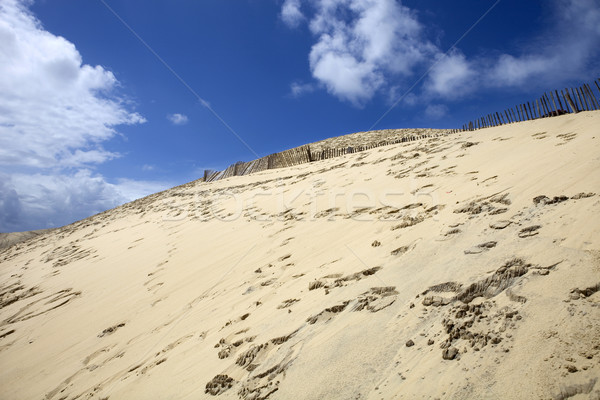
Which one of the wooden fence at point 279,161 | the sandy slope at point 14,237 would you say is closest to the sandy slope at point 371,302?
the wooden fence at point 279,161

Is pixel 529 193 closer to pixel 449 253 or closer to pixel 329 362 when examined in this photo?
pixel 449 253

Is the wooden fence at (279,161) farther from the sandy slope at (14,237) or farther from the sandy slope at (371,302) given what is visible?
the sandy slope at (14,237)

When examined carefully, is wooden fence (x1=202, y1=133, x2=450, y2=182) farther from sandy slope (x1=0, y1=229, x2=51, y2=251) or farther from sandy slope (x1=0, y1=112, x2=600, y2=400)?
sandy slope (x1=0, y1=229, x2=51, y2=251)

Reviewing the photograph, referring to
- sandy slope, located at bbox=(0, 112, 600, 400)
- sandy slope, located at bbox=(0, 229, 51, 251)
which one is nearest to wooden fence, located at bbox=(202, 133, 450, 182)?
sandy slope, located at bbox=(0, 112, 600, 400)

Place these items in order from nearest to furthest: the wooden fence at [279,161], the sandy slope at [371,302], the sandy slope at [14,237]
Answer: the sandy slope at [371,302] → the wooden fence at [279,161] → the sandy slope at [14,237]

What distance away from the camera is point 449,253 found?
2.53 meters

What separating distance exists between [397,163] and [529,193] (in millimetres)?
4377

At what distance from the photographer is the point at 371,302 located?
223 cm

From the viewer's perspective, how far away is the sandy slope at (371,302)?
1474mm

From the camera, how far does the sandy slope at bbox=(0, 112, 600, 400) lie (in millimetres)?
1474

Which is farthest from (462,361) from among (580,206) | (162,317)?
(162,317)

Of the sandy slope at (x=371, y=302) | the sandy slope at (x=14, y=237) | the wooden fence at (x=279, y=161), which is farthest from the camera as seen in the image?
the sandy slope at (x=14, y=237)

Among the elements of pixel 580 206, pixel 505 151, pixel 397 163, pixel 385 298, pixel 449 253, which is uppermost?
pixel 397 163

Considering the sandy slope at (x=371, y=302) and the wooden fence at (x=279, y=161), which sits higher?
the wooden fence at (x=279, y=161)
